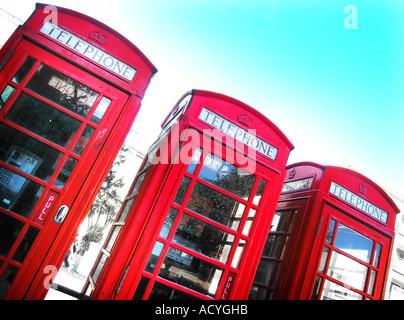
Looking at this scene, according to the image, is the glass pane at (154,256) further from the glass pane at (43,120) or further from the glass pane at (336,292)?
the glass pane at (336,292)

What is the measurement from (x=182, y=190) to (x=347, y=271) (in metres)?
2.61

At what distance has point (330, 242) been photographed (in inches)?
136

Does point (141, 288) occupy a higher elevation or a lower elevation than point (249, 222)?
lower

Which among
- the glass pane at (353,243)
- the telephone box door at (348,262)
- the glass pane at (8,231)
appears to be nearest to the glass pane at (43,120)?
the glass pane at (8,231)

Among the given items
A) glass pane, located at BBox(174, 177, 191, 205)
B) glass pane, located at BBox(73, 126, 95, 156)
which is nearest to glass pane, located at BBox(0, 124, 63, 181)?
glass pane, located at BBox(73, 126, 95, 156)

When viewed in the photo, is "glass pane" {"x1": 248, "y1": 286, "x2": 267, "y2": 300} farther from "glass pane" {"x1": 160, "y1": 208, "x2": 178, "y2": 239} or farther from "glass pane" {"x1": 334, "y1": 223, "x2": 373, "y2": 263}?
"glass pane" {"x1": 160, "y1": 208, "x2": 178, "y2": 239}

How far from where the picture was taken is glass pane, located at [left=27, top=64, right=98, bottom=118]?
2594 millimetres

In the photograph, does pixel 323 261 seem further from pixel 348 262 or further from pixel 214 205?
pixel 214 205

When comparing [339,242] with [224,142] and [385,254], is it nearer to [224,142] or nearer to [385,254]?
[385,254]

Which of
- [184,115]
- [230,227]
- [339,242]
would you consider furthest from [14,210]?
[339,242]

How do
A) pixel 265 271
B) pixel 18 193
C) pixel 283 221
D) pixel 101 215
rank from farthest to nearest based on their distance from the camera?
1. pixel 101 215
2. pixel 283 221
3. pixel 265 271
4. pixel 18 193

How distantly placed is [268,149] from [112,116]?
1.90 m

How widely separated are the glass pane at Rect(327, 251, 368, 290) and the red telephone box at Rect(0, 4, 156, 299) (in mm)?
3157

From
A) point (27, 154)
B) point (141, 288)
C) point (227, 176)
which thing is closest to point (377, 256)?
Answer: point (227, 176)
